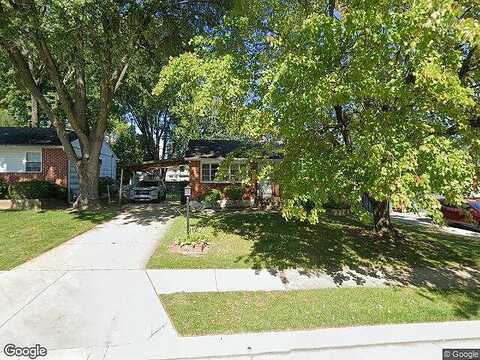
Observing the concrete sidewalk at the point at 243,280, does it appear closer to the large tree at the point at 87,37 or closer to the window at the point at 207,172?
the large tree at the point at 87,37

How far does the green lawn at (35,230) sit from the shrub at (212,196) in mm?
4774

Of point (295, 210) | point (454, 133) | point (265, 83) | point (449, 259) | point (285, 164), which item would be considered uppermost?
point (265, 83)

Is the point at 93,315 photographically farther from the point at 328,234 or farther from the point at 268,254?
the point at 328,234

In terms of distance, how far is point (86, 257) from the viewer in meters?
8.99

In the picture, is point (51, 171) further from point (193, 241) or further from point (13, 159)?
point (193, 241)

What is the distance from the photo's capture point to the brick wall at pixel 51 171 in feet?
73.2

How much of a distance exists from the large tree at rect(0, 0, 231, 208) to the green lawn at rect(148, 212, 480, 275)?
286 inches

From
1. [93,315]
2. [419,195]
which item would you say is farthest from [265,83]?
[93,315]

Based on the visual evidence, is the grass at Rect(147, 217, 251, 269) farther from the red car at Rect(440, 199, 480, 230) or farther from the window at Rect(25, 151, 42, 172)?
the window at Rect(25, 151, 42, 172)

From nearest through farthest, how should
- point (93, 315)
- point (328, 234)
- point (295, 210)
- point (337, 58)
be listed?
point (93, 315) < point (337, 58) < point (295, 210) < point (328, 234)

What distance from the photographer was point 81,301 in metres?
6.24

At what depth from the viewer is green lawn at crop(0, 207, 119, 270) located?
901 centimetres

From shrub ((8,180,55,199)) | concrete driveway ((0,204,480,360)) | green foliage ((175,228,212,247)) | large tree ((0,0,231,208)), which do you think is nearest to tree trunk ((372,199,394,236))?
green foliage ((175,228,212,247))

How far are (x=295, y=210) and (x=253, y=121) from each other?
2.14m
